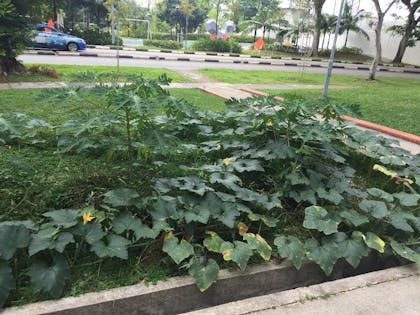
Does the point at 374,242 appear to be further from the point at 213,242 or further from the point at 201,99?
the point at 201,99

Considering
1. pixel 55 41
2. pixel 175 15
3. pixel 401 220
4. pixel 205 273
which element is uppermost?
pixel 175 15

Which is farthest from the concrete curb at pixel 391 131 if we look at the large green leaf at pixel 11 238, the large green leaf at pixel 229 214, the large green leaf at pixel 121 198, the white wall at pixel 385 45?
the white wall at pixel 385 45

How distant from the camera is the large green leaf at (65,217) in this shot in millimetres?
2395

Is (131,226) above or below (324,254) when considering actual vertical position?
above

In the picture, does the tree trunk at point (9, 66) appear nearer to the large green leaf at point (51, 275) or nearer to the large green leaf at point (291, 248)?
the large green leaf at point (51, 275)

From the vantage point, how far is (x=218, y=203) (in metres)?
2.80

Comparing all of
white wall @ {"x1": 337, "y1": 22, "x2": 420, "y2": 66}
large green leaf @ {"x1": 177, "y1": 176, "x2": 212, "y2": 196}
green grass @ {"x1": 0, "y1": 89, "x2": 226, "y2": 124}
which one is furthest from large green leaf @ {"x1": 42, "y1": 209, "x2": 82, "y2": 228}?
white wall @ {"x1": 337, "y1": 22, "x2": 420, "y2": 66}

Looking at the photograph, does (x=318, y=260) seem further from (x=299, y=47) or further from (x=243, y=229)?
(x=299, y=47)

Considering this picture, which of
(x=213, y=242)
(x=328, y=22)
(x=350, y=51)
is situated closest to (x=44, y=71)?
(x=213, y=242)

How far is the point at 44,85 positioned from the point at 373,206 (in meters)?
7.63

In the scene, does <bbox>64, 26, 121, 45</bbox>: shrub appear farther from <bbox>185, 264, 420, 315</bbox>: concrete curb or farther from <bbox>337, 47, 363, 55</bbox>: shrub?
<bbox>185, 264, 420, 315</bbox>: concrete curb

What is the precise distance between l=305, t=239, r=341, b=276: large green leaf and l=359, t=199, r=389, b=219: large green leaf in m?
0.48

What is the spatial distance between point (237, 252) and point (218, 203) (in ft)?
1.40

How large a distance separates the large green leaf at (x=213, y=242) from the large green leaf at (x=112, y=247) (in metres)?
0.49
